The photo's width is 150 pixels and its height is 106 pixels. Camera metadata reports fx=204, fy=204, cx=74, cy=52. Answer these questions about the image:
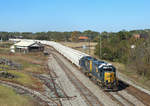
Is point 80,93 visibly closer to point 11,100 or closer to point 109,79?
point 109,79

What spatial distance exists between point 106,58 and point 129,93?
33.5 m

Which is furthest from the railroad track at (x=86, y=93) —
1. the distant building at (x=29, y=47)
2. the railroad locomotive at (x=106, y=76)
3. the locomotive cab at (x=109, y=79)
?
Result: the distant building at (x=29, y=47)

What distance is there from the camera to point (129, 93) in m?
24.6

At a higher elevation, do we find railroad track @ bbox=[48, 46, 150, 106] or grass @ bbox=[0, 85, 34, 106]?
grass @ bbox=[0, 85, 34, 106]

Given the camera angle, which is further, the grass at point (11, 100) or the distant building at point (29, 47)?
the distant building at point (29, 47)

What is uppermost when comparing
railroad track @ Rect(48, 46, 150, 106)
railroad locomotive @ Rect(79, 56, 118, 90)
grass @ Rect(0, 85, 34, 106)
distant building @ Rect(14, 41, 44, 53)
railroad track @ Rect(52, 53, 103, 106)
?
distant building @ Rect(14, 41, 44, 53)

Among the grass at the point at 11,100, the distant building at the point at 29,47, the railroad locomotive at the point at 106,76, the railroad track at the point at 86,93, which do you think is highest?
the distant building at the point at 29,47

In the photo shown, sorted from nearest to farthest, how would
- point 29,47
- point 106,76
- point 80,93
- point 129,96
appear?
point 129,96 < point 80,93 < point 106,76 < point 29,47

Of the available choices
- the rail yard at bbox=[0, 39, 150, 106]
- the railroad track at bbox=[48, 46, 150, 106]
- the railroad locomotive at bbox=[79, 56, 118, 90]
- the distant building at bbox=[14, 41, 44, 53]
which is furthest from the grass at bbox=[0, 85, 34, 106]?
the distant building at bbox=[14, 41, 44, 53]

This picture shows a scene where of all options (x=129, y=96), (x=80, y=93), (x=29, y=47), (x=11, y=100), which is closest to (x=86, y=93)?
(x=80, y=93)

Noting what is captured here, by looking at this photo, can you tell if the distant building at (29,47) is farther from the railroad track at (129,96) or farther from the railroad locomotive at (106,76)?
the railroad track at (129,96)

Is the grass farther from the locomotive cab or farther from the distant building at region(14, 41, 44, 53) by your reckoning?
the distant building at region(14, 41, 44, 53)

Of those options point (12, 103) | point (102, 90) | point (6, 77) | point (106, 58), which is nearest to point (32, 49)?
point (106, 58)

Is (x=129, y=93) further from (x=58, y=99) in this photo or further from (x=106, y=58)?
(x=106, y=58)
